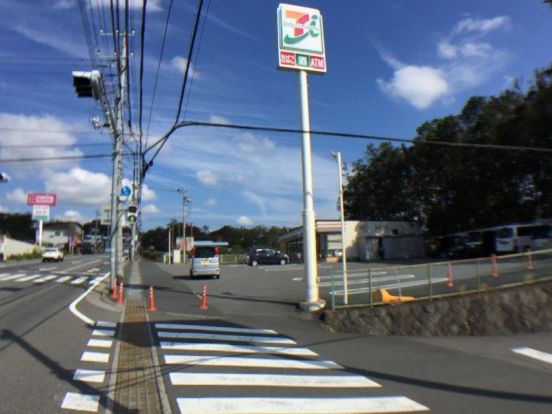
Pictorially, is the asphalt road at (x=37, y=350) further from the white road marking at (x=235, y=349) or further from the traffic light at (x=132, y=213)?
the traffic light at (x=132, y=213)

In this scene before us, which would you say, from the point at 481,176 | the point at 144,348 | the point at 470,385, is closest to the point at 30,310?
the point at 144,348

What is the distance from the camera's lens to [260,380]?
785cm

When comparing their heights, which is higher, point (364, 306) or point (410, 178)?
point (410, 178)

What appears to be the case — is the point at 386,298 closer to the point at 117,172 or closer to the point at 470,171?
the point at 117,172

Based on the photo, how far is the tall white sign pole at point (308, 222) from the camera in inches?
611

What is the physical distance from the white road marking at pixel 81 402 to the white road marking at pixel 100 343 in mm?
3513

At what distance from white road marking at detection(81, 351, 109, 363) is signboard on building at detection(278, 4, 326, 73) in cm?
1060

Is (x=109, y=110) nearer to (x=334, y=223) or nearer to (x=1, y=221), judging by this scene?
(x=334, y=223)

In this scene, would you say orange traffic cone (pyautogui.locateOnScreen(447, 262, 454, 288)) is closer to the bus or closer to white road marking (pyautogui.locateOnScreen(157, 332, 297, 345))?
white road marking (pyautogui.locateOnScreen(157, 332, 297, 345))

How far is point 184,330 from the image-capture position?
12.4 metres

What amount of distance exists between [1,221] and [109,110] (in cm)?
12201

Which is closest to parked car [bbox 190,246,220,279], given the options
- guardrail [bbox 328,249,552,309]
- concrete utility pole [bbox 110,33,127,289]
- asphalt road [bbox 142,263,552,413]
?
concrete utility pole [bbox 110,33,127,289]

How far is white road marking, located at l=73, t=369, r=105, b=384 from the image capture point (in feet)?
24.7

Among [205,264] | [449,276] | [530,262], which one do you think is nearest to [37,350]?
[449,276]
